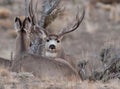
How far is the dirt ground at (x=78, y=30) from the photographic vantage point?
26.8 metres

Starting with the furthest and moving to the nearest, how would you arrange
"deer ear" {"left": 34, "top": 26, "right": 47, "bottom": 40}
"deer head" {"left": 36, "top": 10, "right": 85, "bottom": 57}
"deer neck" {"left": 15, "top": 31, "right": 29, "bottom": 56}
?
"deer ear" {"left": 34, "top": 26, "right": 47, "bottom": 40} → "deer head" {"left": 36, "top": 10, "right": 85, "bottom": 57} → "deer neck" {"left": 15, "top": 31, "right": 29, "bottom": 56}

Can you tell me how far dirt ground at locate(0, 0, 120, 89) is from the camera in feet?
87.8

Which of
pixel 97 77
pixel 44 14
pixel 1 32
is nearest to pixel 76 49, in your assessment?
pixel 1 32

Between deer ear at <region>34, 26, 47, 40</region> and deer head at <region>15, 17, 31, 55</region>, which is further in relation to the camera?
→ deer ear at <region>34, 26, 47, 40</region>

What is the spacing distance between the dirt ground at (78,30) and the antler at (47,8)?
5325mm

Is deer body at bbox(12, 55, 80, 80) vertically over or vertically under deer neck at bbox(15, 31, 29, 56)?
under

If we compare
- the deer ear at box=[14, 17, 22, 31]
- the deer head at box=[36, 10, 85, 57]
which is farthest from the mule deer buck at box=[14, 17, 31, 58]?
the deer head at box=[36, 10, 85, 57]

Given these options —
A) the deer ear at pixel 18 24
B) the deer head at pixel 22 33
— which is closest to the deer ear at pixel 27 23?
the deer head at pixel 22 33

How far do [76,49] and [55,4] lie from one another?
32.3 feet

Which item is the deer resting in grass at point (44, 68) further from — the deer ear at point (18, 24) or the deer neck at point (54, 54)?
the deer neck at point (54, 54)

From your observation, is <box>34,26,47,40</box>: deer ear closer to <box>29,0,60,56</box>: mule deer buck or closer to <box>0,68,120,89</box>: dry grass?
<box>29,0,60,56</box>: mule deer buck

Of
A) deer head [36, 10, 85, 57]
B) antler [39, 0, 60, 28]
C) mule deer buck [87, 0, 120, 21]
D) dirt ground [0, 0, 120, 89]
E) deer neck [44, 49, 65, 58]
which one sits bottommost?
deer neck [44, 49, 65, 58]

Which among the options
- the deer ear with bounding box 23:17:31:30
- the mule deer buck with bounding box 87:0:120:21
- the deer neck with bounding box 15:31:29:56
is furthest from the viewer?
the mule deer buck with bounding box 87:0:120:21

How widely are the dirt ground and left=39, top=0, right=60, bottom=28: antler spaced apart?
17.5 ft
